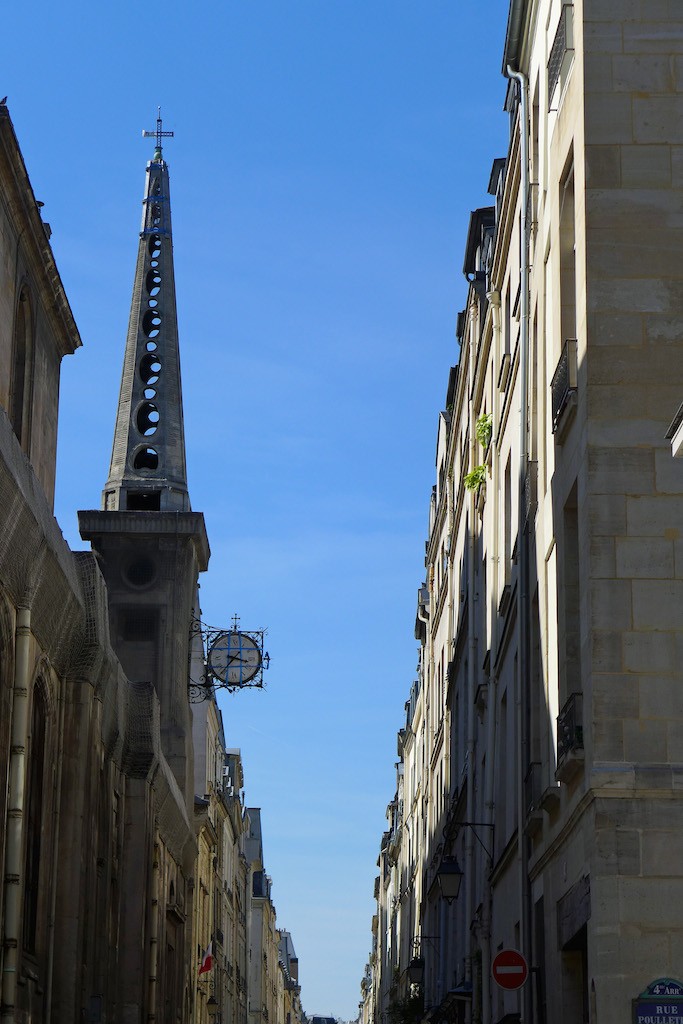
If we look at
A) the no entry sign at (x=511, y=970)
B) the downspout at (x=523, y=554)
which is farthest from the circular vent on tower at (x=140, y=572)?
the no entry sign at (x=511, y=970)

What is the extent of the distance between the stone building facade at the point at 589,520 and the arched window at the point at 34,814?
695 cm

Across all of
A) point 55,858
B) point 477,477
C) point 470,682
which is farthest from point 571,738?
point 470,682

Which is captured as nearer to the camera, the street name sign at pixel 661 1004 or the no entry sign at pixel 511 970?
the street name sign at pixel 661 1004

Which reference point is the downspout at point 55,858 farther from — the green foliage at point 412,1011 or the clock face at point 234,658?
the clock face at point 234,658

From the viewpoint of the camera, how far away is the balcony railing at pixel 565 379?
17.6 metres

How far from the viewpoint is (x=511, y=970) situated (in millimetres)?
19328

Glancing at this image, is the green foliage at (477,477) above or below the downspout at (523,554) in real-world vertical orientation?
above

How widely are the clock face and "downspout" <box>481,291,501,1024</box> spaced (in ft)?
62.9

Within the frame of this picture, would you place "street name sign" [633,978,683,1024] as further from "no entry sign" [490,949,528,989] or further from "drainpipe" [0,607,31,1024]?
"drainpipe" [0,607,31,1024]

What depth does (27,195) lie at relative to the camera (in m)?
29.5

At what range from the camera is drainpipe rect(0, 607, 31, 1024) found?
2231cm

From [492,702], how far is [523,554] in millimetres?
6179

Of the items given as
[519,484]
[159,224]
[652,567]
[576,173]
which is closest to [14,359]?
[519,484]

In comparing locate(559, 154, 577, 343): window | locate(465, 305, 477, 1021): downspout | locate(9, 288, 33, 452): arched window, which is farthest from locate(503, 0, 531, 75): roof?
locate(9, 288, 33, 452): arched window
